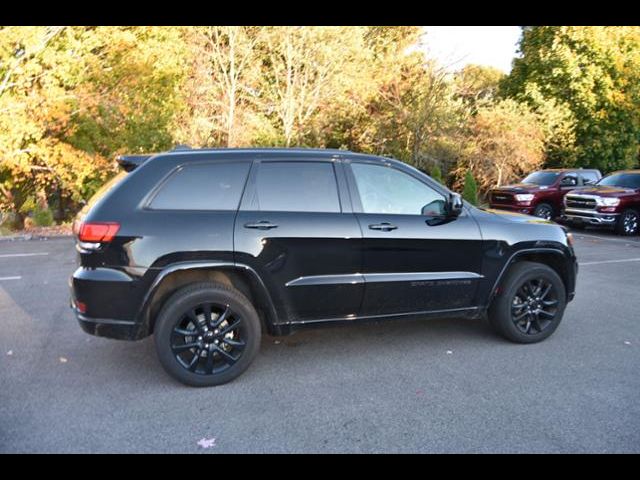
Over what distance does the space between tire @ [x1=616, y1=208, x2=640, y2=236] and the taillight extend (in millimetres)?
12778

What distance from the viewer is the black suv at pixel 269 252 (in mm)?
3635

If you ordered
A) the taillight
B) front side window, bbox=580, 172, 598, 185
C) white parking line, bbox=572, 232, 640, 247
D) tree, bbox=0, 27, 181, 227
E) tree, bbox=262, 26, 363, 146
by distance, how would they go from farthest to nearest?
tree, bbox=262, 26, 363, 146, front side window, bbox=580, 172, 598, 185, tree, bbox=0, 27, 181, 227, white parking line, bbox=572, 232, 640, 247, the taillight

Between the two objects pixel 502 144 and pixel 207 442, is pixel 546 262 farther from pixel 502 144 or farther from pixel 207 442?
pixel 502 144

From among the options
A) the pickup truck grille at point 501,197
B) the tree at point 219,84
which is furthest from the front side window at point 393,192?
the tree at point 219,84

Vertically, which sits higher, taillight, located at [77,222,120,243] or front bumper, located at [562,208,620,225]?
taillight, located at [77,222,120,243]

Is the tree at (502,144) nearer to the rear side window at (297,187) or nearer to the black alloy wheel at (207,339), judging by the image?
the rear side window at (297,187)

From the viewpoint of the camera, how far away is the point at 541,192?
47.8ft

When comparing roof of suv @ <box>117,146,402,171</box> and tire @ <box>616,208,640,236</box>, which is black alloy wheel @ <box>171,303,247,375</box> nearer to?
roof of suv @ <box>117,146,402,171</box>

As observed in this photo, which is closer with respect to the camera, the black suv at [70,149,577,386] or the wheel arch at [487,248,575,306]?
the black suv at [70,149,577,386]

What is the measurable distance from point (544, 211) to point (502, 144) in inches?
237

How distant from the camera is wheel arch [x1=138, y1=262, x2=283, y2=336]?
366 centimetres

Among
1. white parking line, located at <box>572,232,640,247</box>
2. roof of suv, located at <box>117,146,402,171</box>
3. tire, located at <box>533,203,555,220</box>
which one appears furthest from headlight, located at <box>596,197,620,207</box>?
roof of suv, located at <box>117,146,402,171</box>

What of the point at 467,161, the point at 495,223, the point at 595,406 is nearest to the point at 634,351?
the point at 595,406
